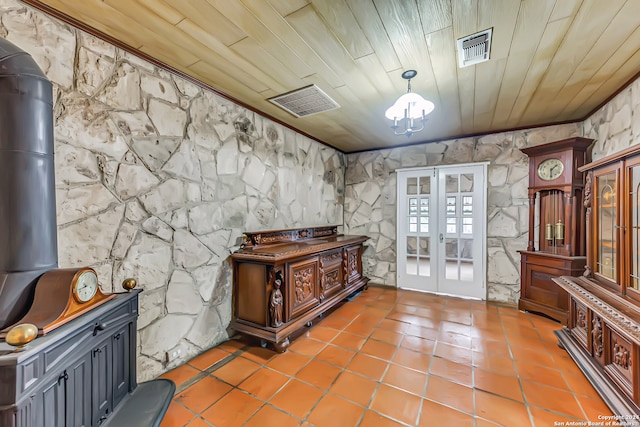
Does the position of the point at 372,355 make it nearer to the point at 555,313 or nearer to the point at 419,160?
the point at 555,313

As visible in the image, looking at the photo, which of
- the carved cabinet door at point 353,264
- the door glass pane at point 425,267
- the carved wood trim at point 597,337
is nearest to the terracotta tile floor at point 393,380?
the carved wood trim at point 597,337

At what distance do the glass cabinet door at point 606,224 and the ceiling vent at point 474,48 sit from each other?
1.37 metres

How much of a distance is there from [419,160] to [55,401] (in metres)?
4.57

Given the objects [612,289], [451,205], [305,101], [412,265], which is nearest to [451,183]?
[451,205]

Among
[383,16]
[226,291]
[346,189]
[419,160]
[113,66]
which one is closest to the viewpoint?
[383,16]

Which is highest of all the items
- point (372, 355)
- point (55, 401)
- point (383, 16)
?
point (383, 16)

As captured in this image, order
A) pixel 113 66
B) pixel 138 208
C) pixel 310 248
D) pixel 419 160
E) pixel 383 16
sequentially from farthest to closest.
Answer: pixel 419 160
pixel 310 248
pixel 138 208
pixel 113 66
pixel 383 16

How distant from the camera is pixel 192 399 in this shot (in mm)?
1784

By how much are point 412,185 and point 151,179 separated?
12.3 feet

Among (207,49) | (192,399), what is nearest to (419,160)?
(207,49)

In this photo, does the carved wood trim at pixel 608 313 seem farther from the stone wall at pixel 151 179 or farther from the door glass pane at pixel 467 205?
the stone wall at pixel 151 179

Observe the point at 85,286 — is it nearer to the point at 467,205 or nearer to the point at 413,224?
the point at 413,224

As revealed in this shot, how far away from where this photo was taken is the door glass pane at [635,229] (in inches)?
67.6

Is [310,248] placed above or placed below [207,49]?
below
